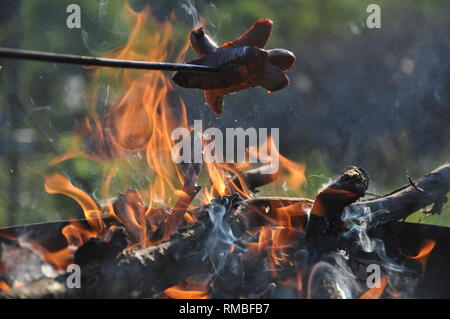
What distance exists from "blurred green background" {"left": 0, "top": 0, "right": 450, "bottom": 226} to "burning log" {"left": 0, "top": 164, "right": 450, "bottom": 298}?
9.56ft

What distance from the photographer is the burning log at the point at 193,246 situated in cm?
190

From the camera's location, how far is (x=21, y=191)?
5945 mm

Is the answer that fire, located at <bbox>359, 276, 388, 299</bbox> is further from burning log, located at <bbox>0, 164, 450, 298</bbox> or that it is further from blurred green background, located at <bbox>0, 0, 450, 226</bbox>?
blurred green background, located at <bbox>0, 0, 450, 226</bbox>

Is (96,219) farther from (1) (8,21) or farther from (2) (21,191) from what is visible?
(1) (8,21)

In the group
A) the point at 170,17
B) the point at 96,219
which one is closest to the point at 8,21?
the point at 170,17

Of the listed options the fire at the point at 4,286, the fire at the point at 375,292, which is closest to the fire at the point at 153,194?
the fire at the point at 4,286

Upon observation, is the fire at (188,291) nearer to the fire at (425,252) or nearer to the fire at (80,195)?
the fire at (80,195)

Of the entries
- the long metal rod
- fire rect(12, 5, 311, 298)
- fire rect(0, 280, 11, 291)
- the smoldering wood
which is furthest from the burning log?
the long metal rod

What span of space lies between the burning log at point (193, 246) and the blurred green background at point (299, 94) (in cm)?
291

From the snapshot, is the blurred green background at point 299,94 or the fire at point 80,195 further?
the blurred green background at point 299,94

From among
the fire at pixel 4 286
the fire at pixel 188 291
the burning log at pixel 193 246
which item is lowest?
the fire at pixel 188 291

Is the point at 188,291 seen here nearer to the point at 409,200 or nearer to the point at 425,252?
the point at 425,252

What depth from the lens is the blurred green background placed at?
6.11 meters

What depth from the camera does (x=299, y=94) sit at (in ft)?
25.5
